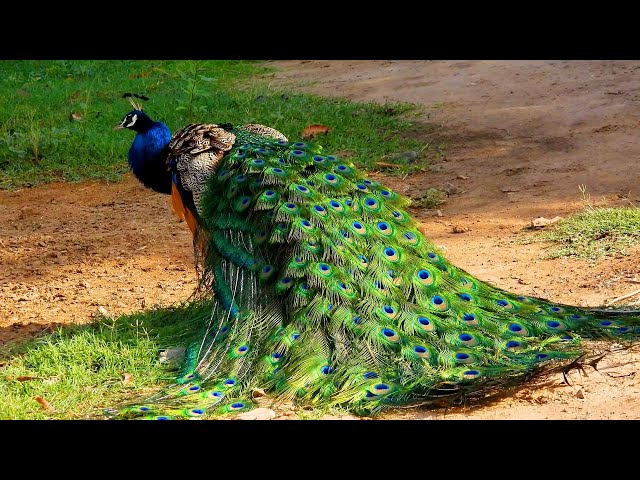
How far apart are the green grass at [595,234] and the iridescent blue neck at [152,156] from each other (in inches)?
105

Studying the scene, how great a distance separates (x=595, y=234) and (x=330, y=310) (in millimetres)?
2772

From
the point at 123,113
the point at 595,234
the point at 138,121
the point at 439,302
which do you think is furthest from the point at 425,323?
the point at 123,113

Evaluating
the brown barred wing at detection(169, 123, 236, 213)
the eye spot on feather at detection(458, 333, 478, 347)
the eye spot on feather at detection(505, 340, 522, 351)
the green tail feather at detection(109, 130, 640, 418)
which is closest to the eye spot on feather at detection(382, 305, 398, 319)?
the green tail feather at detection(109, 130, 640, 418)

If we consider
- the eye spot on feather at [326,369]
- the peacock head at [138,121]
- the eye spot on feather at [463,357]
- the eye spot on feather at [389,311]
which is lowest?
the eye spot on feather at [326,369]

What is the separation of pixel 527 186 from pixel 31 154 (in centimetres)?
493

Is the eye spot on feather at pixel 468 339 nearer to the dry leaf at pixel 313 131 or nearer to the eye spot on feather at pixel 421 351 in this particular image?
the eye spot on feather at pixel 421 351

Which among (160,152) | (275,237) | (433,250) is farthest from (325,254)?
(160,152)

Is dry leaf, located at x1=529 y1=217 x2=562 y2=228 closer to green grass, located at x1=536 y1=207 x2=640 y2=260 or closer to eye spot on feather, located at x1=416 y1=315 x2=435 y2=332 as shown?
green grass, located at x1=536 y1=207 x2=640 y2=260

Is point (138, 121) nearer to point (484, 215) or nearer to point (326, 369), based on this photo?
point (326, 369)

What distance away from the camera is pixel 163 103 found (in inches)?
428

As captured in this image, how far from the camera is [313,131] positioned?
9.54 metres

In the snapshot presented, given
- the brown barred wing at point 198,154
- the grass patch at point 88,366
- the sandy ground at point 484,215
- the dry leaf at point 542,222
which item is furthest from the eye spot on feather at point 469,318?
the dry leaf at point 542,222

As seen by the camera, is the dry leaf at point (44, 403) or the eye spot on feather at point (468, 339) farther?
the dry leaf at point (44, 403)

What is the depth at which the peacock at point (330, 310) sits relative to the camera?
4.18m
